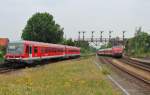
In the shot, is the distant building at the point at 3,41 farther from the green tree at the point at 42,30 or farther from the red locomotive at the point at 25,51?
the green tree at the point at 42,30

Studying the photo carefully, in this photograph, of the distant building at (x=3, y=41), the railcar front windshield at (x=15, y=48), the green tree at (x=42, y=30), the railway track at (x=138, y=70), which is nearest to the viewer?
the railway track at (x=138, y=70)

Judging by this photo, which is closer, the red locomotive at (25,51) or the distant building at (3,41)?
the red locomotive at (25,51)

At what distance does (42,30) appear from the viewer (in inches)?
4156

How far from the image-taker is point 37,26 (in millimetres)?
107062

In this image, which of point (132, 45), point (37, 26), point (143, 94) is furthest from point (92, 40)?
point (143, 94)

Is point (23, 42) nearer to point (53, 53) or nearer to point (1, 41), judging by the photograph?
point (1, 41)

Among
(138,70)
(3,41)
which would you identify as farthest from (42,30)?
(138,70)

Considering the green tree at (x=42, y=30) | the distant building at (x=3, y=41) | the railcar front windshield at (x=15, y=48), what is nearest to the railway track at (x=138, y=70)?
the railcar front windshield at (x=15, y=48)

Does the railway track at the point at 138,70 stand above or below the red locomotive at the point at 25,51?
below

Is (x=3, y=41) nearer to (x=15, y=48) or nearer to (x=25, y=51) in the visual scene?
(x=15, y=48)

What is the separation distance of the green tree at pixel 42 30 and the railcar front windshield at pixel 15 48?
59.4 meters

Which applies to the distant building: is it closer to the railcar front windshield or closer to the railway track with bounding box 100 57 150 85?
the railcar front windshield

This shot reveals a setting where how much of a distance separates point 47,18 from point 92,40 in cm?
4106

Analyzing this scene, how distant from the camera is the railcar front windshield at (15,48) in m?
40.6
